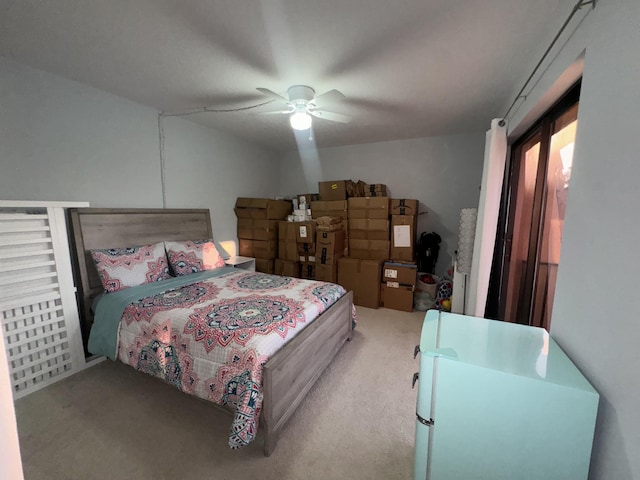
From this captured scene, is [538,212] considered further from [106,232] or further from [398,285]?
[106,232]

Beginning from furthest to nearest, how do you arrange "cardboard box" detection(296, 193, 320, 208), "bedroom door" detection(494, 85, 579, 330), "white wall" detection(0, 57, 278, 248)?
"cardboard box" detection(296, 193, 320, 208) < "white wall" detection(0, 57, 278, 248) < "bedroom door" detection(494, 85, 579, 330)

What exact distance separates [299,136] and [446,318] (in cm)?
Result: 329

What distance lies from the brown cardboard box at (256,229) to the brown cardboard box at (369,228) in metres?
1.17

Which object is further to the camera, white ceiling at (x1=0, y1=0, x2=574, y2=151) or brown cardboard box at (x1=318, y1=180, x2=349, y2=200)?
brown cardboard box at (x1=318, y1=180, x2=349, y2=200)

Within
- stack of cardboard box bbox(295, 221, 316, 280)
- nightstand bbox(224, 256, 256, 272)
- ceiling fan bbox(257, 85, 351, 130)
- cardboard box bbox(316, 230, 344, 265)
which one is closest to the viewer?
ceiling fan bbox(257, 85, 351, 130)

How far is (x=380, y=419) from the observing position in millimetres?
1704

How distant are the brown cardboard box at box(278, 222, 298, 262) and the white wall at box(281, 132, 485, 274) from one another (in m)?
1.23

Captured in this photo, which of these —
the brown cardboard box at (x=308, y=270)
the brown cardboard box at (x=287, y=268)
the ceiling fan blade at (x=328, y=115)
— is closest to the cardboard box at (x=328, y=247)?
the brown cardboard box at (x=308, y=270)

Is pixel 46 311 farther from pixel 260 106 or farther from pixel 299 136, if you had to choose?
pixel 299 136

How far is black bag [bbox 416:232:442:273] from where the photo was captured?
12.0ft

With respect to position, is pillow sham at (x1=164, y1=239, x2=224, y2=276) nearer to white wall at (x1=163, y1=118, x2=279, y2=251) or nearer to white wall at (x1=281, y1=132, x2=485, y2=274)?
white wall at (x1=163, y1=118, x2=279, y2=251)

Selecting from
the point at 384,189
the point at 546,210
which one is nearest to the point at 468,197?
the point at 384,189

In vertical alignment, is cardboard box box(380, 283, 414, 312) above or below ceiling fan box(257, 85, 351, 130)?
below

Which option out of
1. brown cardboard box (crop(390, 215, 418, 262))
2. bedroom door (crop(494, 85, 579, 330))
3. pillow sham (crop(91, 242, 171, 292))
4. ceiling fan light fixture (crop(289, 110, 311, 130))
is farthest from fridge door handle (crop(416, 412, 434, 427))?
brown cardboard box (crop(390, 215, 418, 262))
